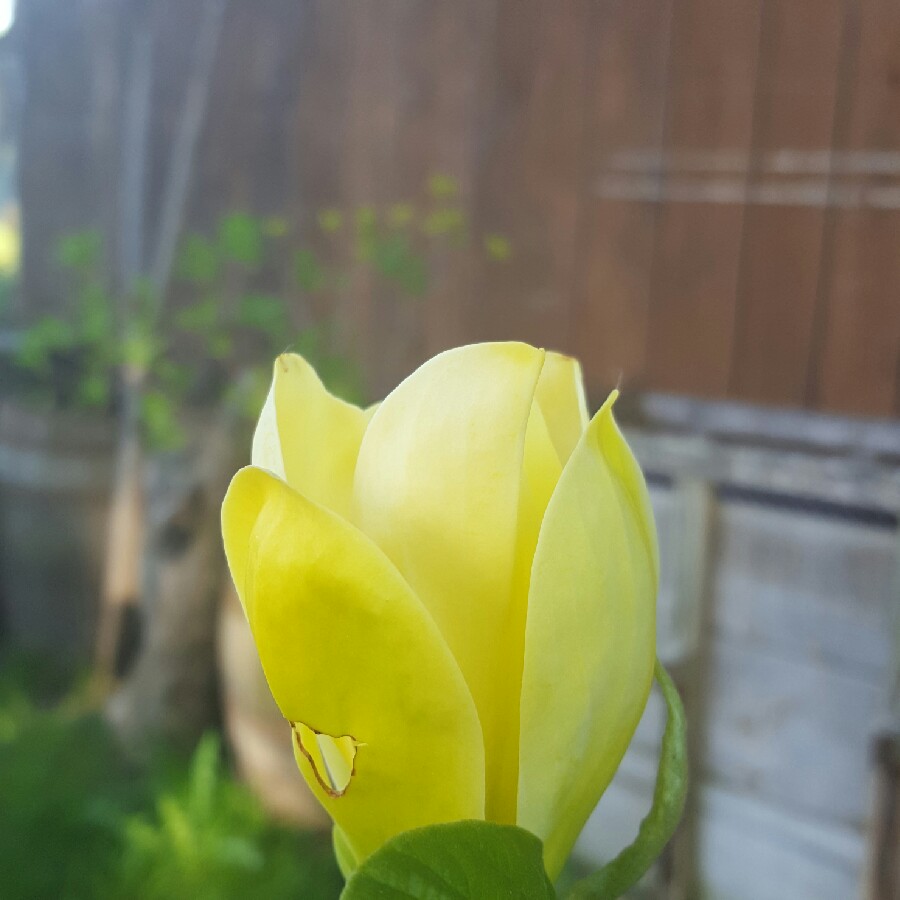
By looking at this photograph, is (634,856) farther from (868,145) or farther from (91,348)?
(91,348)

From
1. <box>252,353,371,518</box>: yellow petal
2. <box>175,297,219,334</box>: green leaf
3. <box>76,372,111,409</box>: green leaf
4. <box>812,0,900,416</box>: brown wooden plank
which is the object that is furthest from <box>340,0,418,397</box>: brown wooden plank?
<box>252,353,371,518</box>: yellow petal

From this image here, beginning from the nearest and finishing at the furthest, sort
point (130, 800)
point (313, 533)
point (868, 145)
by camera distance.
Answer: point (313, 533)
point (868, 145)
point (130, 800)

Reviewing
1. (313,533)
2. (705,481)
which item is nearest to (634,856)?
(313,533)

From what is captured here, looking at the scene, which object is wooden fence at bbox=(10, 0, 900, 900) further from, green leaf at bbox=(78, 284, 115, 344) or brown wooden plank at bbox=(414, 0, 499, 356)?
green leaf at bbox=(78, 284, 115, 344)

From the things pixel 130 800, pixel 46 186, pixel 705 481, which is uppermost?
pixel 46 186

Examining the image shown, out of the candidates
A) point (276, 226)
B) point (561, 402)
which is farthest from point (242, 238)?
point (561, 402)

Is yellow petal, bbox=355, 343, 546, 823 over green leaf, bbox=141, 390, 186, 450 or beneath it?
over
